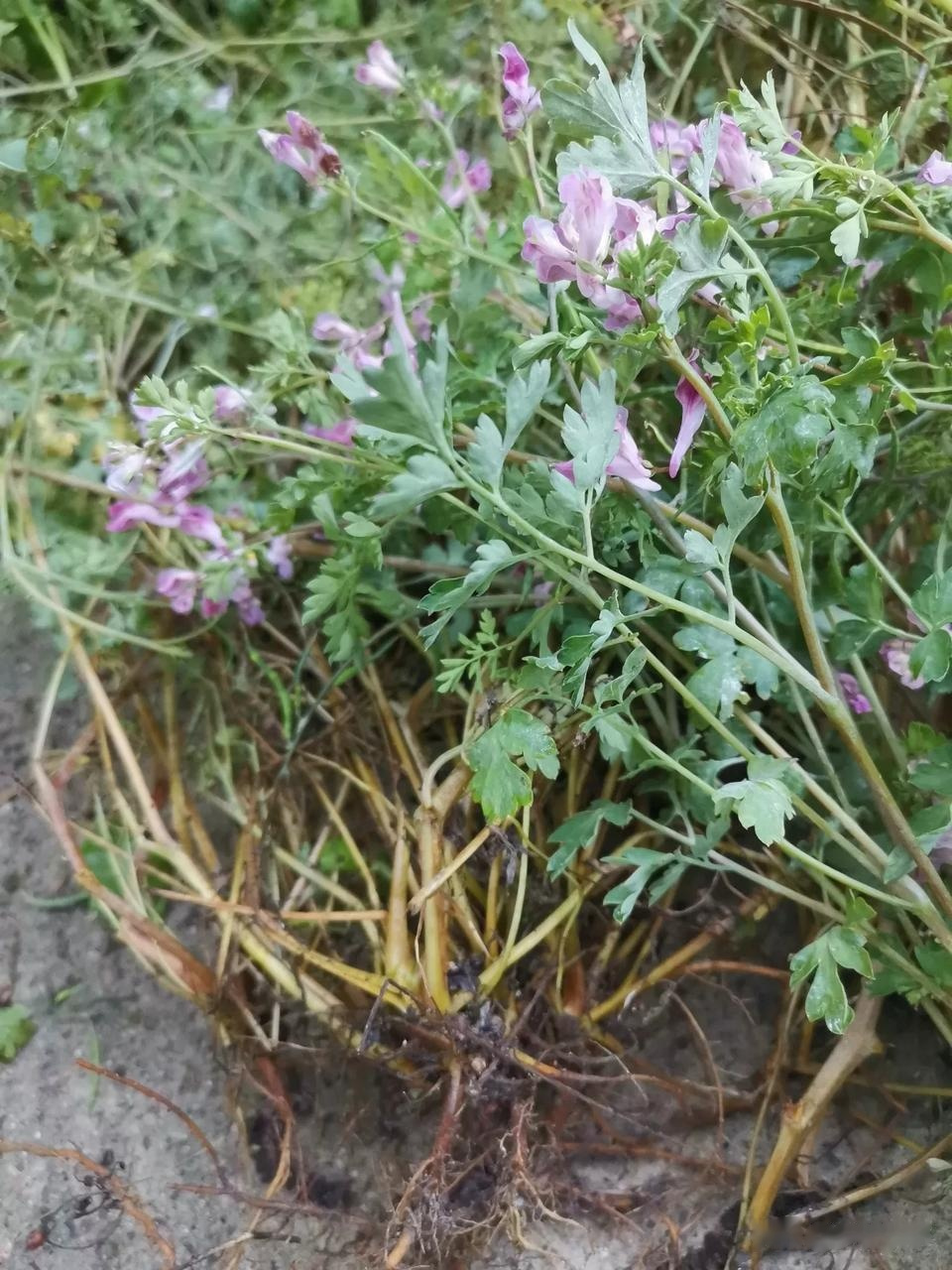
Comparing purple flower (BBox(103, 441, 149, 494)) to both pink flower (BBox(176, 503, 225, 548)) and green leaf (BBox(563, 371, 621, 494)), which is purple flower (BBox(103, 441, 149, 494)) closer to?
pink flower (BBox(176, 503, 225, 548))

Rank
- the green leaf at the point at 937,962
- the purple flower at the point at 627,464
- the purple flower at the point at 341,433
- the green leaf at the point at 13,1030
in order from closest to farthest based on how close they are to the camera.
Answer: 1. the purple flower at the point at 627,464
2. the green leaf at the point at 937,962
3. the purple flower at the point at 341,433
4. the green leaf at the point at 13,1030

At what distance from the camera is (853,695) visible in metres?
0.70

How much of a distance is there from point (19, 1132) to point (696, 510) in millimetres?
804

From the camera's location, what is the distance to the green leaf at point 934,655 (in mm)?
572

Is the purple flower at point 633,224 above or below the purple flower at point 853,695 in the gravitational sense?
above

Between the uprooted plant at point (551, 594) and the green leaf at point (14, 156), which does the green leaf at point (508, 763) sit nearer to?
the uprooted plant at point (551, 594)

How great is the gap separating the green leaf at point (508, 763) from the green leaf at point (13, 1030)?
0.59 metres

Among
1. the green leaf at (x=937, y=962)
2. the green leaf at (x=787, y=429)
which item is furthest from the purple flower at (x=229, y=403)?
the green leaf at (x=937, y=962)

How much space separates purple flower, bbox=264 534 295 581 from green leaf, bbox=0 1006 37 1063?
486 mm

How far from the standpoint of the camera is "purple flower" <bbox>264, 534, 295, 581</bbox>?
81 cm

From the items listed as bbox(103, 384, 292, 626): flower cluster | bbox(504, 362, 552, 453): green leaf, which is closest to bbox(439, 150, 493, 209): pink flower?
bbox(103, 384, 292, 626): flower cluster

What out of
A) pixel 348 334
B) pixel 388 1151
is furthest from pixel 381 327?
pixel 388 1151

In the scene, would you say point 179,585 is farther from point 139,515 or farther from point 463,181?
point 463,181

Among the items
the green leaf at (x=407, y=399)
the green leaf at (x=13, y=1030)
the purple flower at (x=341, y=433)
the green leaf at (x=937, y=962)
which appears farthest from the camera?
the green leaf at (x=13, y=1030)
